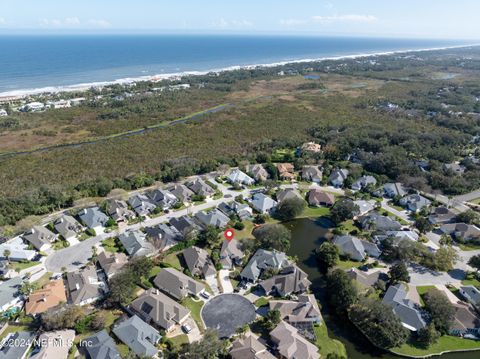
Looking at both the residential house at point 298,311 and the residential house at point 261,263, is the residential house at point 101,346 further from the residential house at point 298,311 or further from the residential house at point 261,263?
the residential house at point 261,263

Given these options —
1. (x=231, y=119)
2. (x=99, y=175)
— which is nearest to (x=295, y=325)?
(x=99, y=175)

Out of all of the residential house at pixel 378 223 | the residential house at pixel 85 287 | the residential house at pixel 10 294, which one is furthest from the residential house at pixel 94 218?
the residential house at pixel 378 223

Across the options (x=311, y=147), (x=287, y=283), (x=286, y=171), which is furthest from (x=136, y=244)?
(x=311, y=147)

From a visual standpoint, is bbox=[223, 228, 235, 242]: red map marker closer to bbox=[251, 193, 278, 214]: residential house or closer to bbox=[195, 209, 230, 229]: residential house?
bbox=[195, 209, 230, 229]: residential house

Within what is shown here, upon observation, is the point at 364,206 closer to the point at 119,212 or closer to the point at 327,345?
the point at 327,345

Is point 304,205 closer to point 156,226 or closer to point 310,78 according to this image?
point 156,226
